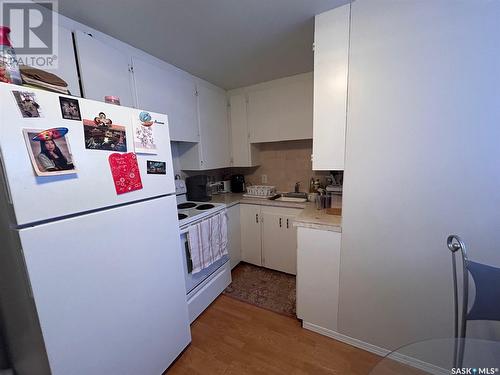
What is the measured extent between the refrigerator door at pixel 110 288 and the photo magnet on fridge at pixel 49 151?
8.4 inches

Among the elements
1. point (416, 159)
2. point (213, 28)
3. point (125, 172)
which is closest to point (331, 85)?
point (416, 159)

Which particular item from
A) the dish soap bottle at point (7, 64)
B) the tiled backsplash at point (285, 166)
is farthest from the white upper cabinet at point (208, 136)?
the dish soap bottle at point (7, 64)

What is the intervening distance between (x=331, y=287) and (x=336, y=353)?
442mm

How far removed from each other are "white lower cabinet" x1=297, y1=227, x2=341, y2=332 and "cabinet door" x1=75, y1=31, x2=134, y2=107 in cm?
173

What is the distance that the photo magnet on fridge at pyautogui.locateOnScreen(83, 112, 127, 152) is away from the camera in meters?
0.87

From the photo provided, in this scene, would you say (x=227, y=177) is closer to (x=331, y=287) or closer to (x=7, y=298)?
(x=331, y=287)

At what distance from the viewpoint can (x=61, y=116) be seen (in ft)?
2.59

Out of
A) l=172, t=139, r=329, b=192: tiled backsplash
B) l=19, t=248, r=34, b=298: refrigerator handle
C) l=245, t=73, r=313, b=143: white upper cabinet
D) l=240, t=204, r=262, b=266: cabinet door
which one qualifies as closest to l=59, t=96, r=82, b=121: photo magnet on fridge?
l=19, t=248, r=34, b=298: refrigerator handle

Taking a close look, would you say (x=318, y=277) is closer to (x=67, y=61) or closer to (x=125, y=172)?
(x=125, y=172)

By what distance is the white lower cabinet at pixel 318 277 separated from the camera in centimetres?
144

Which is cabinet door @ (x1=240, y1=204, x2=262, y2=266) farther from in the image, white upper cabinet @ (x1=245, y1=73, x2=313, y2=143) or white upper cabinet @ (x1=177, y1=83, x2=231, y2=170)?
white upper cabinet @ (x1=245, y1=73, x2=313, y2=143)

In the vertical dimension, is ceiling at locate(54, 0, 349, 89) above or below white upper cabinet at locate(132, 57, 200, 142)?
above

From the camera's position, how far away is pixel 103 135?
919 millimetres

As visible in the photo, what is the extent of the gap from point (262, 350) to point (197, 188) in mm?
1623
